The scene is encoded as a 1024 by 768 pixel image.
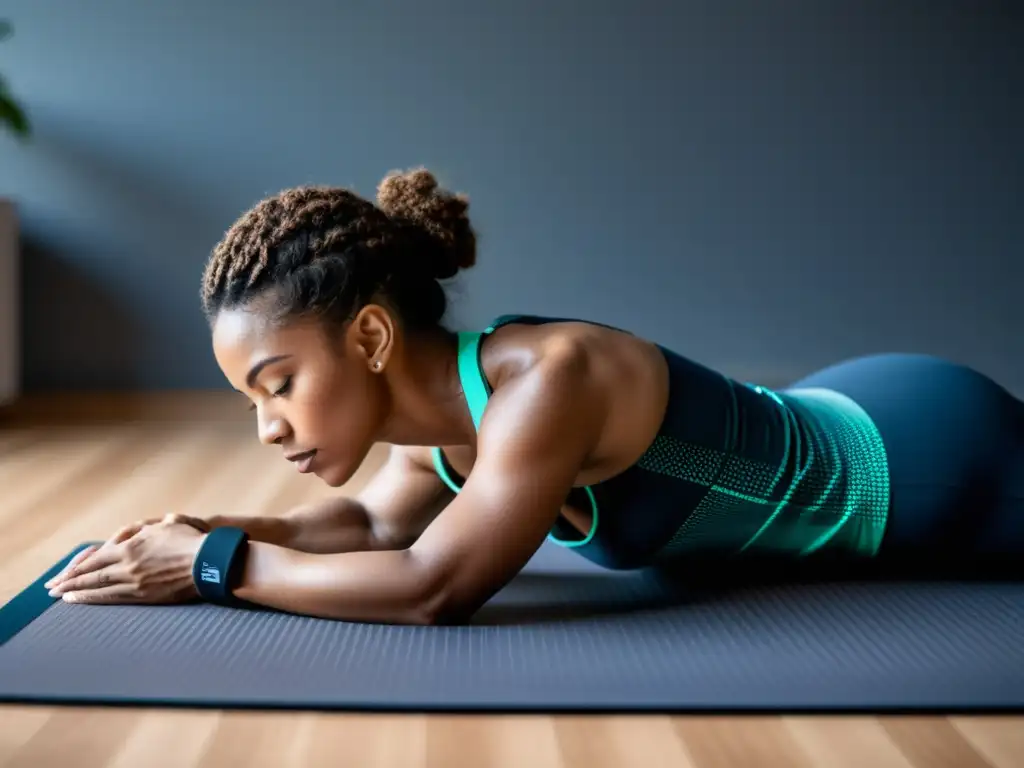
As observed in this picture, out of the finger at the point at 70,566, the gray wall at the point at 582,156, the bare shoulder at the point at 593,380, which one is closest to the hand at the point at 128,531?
the finger at the point at 70,566

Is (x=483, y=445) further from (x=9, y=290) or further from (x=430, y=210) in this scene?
(x=9, y=290)

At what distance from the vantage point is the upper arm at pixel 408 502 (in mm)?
1927

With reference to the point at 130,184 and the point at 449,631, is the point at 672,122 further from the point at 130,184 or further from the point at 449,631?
the point at 449,631

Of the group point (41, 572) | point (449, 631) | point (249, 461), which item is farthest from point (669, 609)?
point (249, 461)

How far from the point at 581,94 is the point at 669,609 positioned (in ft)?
7.72

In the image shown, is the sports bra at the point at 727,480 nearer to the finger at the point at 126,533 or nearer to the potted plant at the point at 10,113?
the finger at the point at 126,533

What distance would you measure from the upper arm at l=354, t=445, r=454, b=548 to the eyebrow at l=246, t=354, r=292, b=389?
14.9 inches

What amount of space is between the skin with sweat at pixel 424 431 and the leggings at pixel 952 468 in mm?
404

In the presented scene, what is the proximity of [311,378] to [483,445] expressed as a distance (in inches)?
9.1

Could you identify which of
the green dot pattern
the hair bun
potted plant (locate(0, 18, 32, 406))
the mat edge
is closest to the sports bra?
the green dot pattern

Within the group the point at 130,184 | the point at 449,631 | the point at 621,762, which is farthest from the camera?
the point at 130,184

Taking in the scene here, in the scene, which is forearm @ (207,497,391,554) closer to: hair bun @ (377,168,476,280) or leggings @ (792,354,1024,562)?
hair bun @ (377,168,476,280)

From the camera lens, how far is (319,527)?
1.90m

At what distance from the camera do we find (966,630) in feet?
A: 5.36
